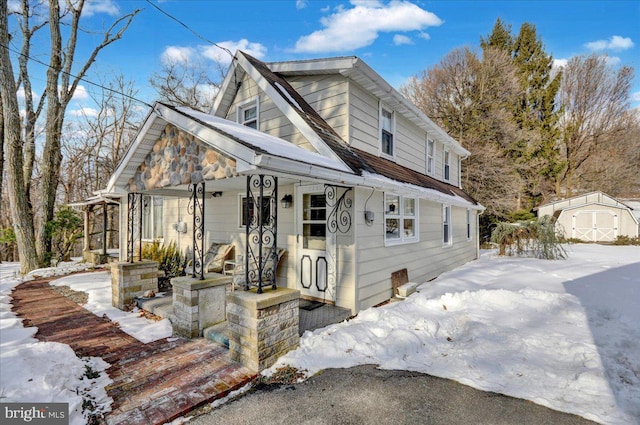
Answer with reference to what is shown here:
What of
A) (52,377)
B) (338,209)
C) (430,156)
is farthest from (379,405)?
(430,156)

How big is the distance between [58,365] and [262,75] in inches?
228

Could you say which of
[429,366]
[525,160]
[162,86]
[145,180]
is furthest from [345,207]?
[525,160]

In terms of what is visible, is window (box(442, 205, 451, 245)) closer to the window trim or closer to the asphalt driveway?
the asphalt driveway

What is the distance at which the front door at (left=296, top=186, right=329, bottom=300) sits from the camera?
19.2 ft

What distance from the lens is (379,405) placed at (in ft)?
9.60

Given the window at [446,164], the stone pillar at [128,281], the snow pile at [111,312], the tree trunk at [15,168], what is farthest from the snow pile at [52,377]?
the window at [446,164]

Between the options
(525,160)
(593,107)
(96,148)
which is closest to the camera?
(96,148)

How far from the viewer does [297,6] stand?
366 inches

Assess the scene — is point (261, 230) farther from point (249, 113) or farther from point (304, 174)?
point (249, 113)

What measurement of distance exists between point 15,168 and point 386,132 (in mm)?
11662

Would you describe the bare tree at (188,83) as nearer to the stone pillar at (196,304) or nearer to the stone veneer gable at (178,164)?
the stone veneer gable at (178,164)

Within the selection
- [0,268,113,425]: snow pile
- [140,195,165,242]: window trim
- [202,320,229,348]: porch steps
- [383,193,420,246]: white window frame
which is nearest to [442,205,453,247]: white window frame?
[383,193,420,246]: white window frame

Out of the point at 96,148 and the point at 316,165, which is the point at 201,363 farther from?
the point at 96,148

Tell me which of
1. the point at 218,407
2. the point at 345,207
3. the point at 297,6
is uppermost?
the point at 297,6
